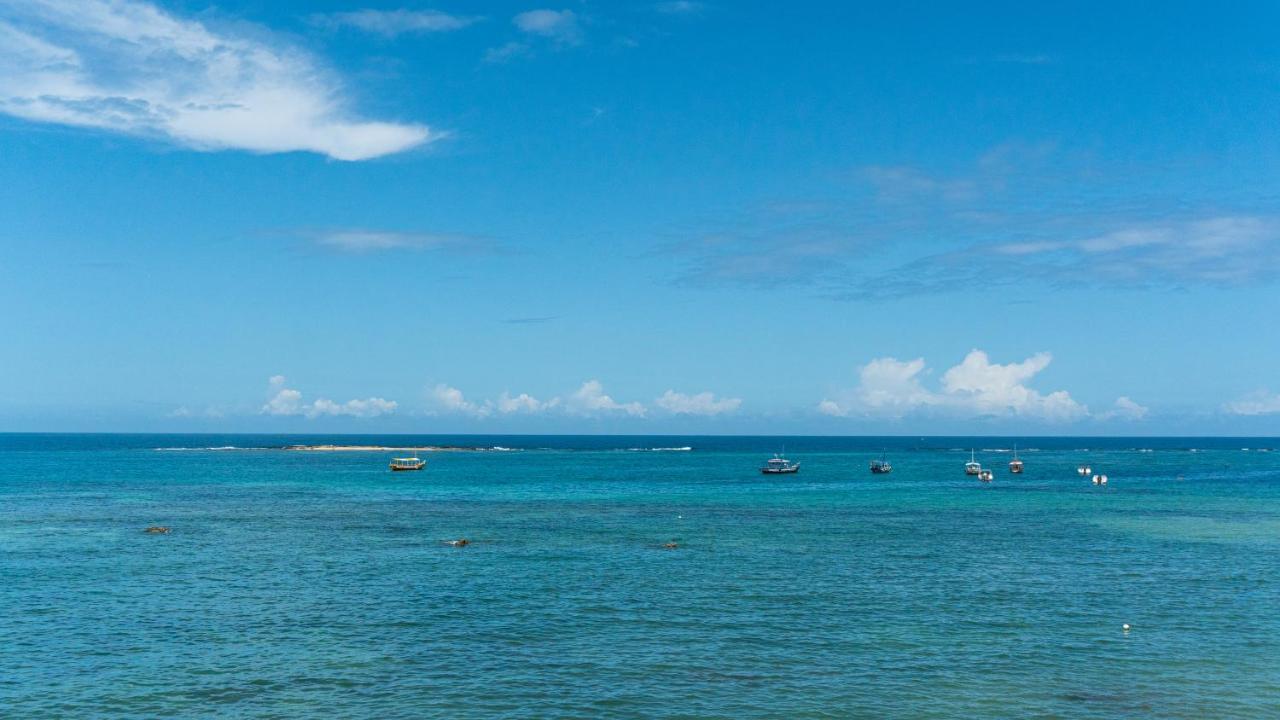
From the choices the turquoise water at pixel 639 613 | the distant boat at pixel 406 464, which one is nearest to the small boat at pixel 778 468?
the distant boat at pixel 406 464

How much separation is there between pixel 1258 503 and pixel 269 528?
103567 millimetres

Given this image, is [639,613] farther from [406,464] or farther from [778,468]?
[406,464]

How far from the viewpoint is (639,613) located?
47.0m

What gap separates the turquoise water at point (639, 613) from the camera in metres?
34.6

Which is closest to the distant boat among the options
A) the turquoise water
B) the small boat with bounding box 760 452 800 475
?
the small boat with bounding box 760 452 800 475

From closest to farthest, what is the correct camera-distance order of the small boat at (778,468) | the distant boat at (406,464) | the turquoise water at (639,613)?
the turquoise water at (639,613) → the small boat at (778,468) → the distant boat at (406,464)

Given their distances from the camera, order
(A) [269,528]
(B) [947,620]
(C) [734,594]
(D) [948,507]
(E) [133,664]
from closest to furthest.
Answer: (E) [133,664] → (B) [947,620] → (C) [734,594] → (A) [269,528] → (D) [948,507]

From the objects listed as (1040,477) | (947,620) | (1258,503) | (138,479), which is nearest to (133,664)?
(947,620)

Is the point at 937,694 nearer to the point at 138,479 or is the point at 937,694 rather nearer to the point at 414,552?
the point at 414,552

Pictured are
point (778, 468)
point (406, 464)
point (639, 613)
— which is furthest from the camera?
point (406, 464)

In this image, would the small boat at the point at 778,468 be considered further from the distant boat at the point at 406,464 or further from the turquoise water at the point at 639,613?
the turquoise water at the point at 639,613

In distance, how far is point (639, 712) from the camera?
33062mm

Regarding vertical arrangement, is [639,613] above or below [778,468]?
below

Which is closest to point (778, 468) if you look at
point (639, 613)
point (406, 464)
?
point (406, 464)
